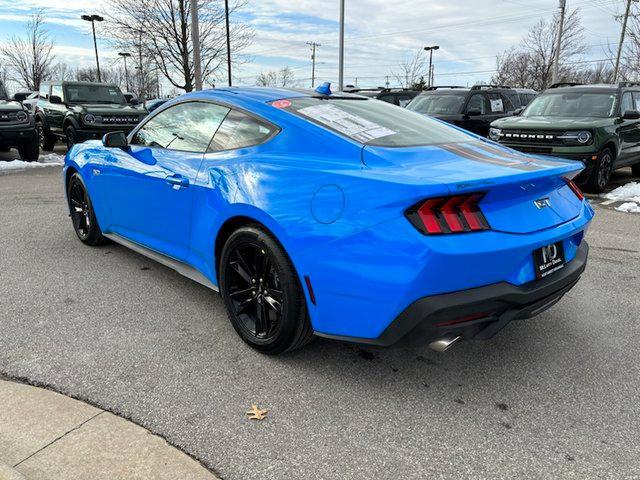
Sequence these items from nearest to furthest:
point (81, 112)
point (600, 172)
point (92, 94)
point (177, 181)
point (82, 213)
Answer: point (177, 181) < point (82, 213) < point (600, 172) < point (81, 112) < point (92, 94)

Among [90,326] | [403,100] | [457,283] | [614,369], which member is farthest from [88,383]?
[403,100]

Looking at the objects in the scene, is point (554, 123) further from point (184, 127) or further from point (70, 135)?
point (70, 135)

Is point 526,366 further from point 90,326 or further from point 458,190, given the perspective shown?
point 90,326

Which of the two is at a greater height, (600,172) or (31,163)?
(600,172)

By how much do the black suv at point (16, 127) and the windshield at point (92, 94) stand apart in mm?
1723

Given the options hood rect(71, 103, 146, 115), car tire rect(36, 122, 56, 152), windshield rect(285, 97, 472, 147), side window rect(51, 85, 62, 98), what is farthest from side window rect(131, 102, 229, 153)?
car tire rect(36, 122, 56, 152)

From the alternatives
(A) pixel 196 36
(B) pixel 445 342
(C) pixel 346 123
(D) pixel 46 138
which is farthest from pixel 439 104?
(B) pixel 445 342

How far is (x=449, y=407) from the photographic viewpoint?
254cm

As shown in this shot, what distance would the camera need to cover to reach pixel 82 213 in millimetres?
5098

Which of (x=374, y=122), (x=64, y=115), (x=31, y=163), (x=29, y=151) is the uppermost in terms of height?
(x=374, y=122)

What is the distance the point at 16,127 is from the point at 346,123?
1050cm

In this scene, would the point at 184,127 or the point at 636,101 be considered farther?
the point at 636,101

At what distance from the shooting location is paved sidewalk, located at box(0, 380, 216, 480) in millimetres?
2043

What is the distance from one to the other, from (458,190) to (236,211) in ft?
4.26
